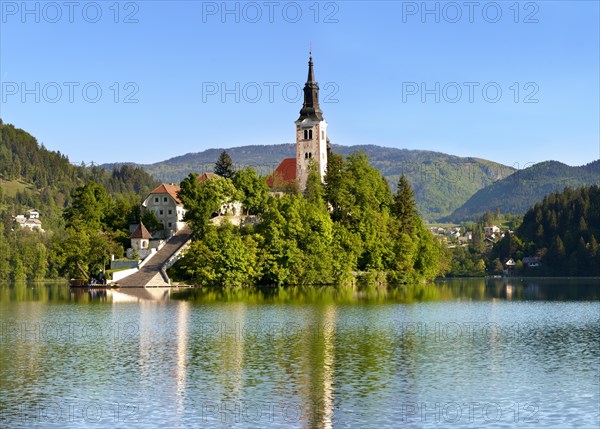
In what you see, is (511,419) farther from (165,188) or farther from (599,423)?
(165,188)

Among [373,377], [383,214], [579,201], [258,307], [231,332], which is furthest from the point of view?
[579,201]

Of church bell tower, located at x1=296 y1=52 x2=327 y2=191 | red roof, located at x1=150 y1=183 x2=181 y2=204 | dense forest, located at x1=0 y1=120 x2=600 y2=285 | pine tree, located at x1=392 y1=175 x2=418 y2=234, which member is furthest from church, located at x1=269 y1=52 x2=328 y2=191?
red roof, located at x1=150 y1=183 x2=181 y2=204

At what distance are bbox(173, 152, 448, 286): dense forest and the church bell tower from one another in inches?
439

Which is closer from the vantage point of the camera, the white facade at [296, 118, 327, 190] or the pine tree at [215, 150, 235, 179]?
the pine tree at [215, 150, 235, 179]

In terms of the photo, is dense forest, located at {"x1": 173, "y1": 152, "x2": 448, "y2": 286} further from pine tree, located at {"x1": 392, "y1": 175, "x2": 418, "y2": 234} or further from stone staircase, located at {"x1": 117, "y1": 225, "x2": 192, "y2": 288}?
stone staircase, located at {"x1": 117, "y1": 225, "x2": 192, "y2": 288}

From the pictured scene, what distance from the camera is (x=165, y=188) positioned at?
4966 inches

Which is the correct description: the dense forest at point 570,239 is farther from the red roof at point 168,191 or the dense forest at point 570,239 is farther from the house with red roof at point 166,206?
the house with red roof at point 166,206

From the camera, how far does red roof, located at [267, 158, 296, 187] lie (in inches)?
5413

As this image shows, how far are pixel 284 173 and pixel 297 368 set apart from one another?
11018 cm

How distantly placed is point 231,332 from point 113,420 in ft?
78.2

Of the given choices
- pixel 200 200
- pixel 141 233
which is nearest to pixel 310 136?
pixel 200 200

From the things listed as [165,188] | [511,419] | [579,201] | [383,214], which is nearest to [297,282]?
[383,214]

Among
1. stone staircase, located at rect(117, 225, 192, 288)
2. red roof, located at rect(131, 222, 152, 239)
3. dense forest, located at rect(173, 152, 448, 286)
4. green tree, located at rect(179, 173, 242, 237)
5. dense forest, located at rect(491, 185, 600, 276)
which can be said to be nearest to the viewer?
stone staircase, located at rect(117, 225, 192, 288)

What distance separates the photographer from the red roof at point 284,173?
138m
